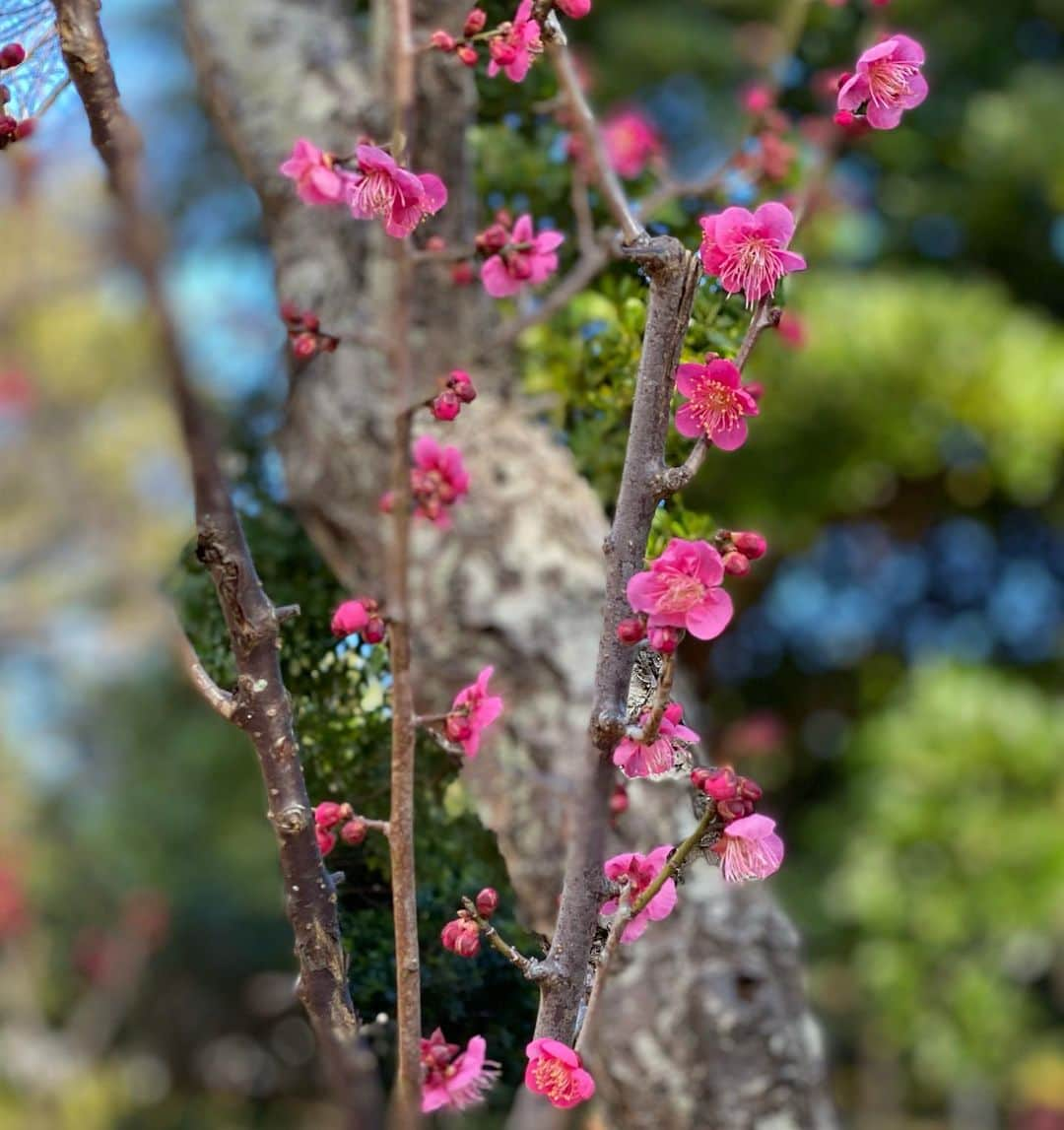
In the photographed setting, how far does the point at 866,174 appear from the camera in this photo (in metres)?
3.79

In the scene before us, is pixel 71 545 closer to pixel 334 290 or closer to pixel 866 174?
pixel 866 174

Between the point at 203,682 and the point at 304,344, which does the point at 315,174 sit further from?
the point at 203,682

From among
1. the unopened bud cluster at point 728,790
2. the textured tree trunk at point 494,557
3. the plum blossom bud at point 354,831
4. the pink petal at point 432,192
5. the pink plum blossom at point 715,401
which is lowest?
the textured tree trunk at point 494,557

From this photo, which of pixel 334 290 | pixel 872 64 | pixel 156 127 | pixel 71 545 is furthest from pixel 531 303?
pixel 71 545

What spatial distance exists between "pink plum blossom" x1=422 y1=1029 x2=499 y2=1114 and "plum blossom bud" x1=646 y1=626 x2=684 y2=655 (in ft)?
0.68

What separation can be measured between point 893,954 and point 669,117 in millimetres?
1997

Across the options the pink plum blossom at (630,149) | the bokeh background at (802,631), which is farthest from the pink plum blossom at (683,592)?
the bokeh background at (802,631)

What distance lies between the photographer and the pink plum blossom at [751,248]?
1.74 feet

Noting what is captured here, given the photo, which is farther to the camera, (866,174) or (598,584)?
(866,174)

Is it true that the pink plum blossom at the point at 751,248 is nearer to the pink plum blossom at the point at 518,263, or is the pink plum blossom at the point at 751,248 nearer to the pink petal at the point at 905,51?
the pink petal at the point at 905,51

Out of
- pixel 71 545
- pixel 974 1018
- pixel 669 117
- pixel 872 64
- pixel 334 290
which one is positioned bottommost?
pixel 974 1018

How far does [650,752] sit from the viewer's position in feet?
1.65

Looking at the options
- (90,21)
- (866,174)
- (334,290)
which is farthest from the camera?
(866,174)

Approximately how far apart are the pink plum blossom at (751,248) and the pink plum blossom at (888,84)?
0.09m
